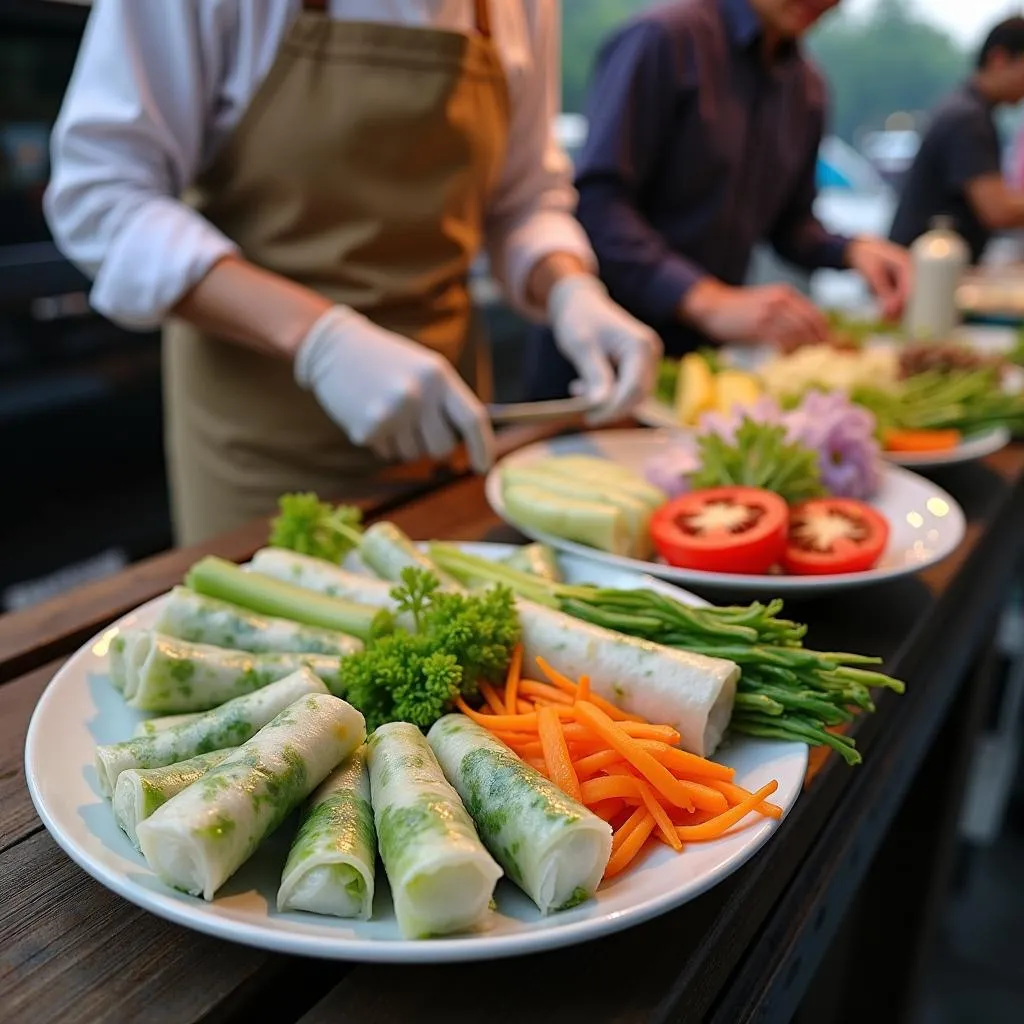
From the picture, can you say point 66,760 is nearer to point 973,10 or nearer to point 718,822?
point 718,822

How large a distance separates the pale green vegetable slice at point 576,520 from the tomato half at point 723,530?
0.05 m

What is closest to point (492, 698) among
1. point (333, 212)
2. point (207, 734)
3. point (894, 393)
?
point (207, 734)

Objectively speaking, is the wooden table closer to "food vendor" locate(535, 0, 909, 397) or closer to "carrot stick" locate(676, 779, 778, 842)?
"carrot stick" locate(676, 779, 778, 842)

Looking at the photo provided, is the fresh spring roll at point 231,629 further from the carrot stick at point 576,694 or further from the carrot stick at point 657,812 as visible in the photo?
the carrot stick at point 657,812

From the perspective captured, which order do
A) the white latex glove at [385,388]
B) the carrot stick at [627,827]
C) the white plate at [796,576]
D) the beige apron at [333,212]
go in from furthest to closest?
1. the beige apron at [333,212]
2. the white latex glove at [385,388]
3. the white plate at [796,576]
4. the carrot stick at [627,827]

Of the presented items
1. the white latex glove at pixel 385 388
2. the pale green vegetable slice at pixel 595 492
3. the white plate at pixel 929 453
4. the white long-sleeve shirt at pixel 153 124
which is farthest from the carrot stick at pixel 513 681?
the white plate at pixel 929 453

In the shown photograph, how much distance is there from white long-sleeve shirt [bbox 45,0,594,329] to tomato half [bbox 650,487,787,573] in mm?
724

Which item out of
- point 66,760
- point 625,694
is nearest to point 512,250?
point 625,694

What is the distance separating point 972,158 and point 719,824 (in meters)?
4.49

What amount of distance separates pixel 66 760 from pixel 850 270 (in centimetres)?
300

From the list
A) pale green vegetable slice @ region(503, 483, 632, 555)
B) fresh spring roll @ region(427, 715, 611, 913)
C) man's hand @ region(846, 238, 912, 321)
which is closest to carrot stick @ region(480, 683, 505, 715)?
fresh spring roll @ region(427, 715, 611, 913)

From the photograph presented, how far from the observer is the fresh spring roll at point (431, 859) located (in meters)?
0.58

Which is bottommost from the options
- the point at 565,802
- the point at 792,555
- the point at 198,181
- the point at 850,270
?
the point at 850,270

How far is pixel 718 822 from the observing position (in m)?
0.68
